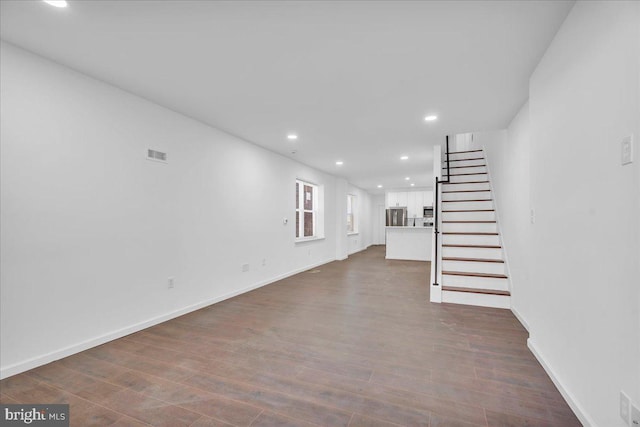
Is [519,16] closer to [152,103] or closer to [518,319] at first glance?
[518,319]

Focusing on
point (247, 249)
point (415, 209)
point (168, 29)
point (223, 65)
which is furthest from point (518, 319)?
point (415, 209)

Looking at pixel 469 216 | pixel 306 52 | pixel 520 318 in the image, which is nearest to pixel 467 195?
pixel 469 216

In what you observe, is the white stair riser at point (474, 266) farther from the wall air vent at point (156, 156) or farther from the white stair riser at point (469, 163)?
the wall air vent at point (156, 156)

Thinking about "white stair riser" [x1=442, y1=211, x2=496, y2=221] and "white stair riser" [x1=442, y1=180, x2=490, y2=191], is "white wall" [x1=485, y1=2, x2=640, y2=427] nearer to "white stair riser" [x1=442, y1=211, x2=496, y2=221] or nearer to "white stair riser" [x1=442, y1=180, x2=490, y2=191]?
"white stair riser" [x1=442, y1=211, x2=496, y2=221]

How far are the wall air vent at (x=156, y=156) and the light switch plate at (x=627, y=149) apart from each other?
3.80 m

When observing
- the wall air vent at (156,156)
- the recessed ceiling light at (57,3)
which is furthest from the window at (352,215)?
the recessed ceiling light at (57,3)

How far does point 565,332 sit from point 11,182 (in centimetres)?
411

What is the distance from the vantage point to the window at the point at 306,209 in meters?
7.02

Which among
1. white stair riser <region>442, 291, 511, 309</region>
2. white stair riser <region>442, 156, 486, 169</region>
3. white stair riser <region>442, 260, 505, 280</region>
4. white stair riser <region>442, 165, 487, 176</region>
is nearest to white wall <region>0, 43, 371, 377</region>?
white stair riser <region>442, 291, 511, 309</region>

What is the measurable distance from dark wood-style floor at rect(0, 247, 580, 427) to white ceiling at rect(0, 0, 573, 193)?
2.51 metres

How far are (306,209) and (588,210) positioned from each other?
19.9ft

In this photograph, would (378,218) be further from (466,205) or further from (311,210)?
(466,205)

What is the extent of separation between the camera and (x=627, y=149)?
1.28 metres

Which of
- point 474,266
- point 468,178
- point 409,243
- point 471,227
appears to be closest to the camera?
point 474,266
